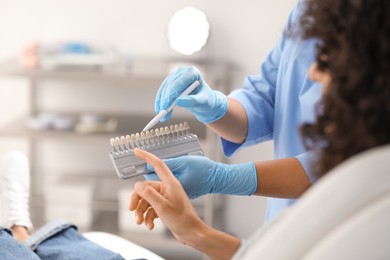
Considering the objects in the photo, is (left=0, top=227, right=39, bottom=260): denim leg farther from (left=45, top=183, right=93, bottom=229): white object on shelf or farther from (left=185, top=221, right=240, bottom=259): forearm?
(left=45, top=183, right=93, bottom=229): white object on shelf

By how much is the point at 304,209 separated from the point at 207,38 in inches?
83.6

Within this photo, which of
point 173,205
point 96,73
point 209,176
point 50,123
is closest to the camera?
point 173,205

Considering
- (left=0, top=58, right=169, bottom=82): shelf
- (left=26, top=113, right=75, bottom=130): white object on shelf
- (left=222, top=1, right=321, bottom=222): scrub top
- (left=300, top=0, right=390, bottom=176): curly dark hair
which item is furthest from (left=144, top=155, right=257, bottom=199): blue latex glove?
(left=26, top=113, right=75, bottom=130): white object on shelf

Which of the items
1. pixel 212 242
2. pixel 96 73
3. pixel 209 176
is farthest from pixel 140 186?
pixel 96 73

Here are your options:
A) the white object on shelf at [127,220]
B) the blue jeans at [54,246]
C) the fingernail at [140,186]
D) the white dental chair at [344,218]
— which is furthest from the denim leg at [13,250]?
the white object on shelf at [127,220]

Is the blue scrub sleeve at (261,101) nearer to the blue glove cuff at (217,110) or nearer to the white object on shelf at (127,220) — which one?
the blue glove cuff at (217,110)

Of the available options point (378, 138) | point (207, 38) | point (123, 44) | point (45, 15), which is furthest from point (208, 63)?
point (378, 138)

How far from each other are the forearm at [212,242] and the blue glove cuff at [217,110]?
1.54ft

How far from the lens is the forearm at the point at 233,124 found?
1651 mm

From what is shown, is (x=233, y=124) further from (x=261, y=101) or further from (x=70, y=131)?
(x=70, y=131)

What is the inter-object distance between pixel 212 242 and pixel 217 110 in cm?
49

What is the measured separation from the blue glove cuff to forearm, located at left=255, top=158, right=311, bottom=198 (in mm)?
192

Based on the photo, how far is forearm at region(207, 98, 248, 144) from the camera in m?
1.65

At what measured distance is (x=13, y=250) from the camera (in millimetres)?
1463
